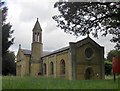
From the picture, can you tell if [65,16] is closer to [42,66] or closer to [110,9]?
[110,9]

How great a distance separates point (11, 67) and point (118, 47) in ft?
110

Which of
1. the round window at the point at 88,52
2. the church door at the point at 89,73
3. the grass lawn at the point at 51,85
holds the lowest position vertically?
the church door at the point at 89,73

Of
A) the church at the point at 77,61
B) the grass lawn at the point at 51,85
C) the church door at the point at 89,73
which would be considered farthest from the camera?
the church door at the point at 89,73

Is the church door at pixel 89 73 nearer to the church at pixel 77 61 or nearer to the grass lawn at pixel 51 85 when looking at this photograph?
the church at pixel 77 61

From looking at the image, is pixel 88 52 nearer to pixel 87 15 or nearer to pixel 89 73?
pixel 89 73

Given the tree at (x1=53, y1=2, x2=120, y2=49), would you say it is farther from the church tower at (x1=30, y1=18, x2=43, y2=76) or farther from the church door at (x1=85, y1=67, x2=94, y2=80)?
the church tower at (x1=30, y1=18, x2=43, y2=76)

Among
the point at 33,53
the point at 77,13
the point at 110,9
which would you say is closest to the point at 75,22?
the point at 77,13

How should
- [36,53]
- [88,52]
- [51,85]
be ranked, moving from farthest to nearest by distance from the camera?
[36,53], [88,52], [51,85]

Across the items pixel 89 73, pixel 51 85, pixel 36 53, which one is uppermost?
pixel 36 53

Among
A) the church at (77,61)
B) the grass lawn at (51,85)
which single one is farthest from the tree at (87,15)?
the church at (77,61)

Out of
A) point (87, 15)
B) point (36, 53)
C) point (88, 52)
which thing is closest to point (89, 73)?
point (88, 52)

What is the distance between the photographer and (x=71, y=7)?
50.0 feet

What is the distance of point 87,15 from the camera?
16.6 meters

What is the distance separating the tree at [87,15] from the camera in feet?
50.3
